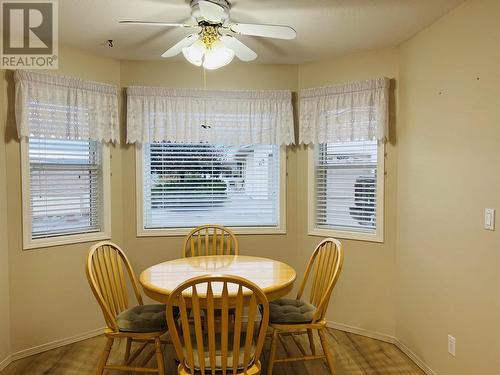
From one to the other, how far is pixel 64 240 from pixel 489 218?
9.67ft

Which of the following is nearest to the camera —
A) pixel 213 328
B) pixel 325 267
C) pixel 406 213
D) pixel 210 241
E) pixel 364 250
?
pixel 213 328

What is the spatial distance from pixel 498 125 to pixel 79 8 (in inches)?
96.7

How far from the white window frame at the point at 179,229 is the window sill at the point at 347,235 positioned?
306mm

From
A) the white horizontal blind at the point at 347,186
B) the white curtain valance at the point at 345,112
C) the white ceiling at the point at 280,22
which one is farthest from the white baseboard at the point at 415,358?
the white ceiling at the point at 280,22

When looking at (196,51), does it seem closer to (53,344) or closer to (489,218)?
(489,218)

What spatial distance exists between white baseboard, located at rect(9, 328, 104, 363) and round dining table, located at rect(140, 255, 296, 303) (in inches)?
42.1

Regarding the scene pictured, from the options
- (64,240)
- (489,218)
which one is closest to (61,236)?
(64,240)

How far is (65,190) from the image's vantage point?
9.77 feet

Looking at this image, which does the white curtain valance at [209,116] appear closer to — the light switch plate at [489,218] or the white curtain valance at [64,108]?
→ the white curtain valance at [64,108]

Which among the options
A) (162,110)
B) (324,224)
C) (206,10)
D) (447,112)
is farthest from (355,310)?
(206,10)

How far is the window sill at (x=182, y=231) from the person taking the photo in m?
3.27

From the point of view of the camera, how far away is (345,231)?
3.18 m

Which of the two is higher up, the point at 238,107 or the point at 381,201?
the point at 238,107

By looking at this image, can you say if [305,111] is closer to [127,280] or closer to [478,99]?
[478,99]
